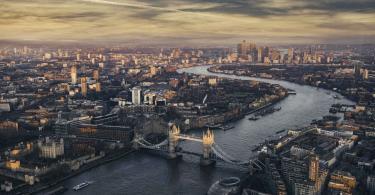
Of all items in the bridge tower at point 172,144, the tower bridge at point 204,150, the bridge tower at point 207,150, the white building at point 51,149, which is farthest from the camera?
the bridge tower at point 172,144

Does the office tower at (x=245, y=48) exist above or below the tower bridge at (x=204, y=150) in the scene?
above

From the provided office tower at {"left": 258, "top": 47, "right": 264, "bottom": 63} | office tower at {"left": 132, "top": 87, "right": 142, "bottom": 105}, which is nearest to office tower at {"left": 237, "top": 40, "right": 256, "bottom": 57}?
office tower at {"left": 258, "top": 47, "right": 264, "bottom": 63}

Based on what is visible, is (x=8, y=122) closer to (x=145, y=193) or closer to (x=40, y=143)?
(x=40, y=143)

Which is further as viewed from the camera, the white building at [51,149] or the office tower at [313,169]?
the white building at [51,149]

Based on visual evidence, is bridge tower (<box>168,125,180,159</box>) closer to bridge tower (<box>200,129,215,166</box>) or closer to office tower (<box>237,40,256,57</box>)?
bridge tower (<box>200,129,215,166</box>)

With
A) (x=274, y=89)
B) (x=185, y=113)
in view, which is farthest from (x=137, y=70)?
(x=185, y=113)

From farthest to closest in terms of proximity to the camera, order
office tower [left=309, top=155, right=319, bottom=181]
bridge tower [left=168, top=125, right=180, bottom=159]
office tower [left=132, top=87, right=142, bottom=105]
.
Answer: office tower [left=132, top=87, right=142, bottom=105]
bridge tower [left=168, top=125, right=180, bottom=159]
office tower [left=309, top=155, right=319, bottom=181]

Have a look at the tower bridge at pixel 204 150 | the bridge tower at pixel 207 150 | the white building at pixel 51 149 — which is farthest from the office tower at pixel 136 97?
the bridge tower at pixel 207 150

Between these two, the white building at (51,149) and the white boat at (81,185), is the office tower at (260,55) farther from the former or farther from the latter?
the white boat at (81,185)
